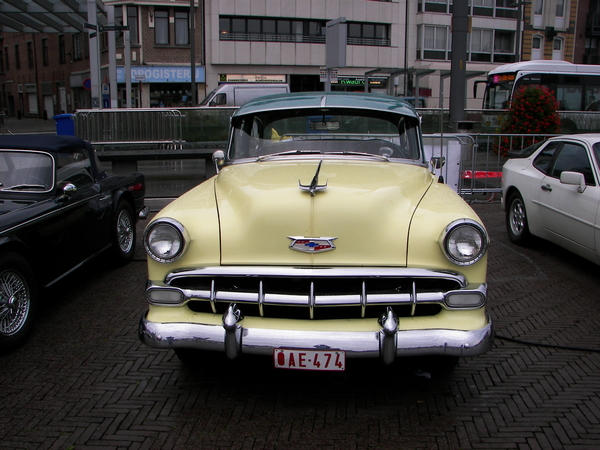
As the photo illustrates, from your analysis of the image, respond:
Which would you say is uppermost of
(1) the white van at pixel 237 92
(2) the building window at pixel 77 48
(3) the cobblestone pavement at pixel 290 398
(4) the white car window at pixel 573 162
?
(2) the building window at pixel 77 48

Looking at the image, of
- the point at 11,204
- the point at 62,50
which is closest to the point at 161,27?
the point at 62,50

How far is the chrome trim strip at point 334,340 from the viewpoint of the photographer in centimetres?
312

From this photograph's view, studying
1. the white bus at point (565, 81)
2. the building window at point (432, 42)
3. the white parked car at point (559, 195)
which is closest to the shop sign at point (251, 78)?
the building window at point (432, 42)

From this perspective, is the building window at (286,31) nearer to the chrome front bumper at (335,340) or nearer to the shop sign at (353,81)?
the shop sign at (353,81)

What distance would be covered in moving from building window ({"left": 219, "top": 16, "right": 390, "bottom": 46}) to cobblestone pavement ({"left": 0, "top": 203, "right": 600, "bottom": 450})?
34570mm

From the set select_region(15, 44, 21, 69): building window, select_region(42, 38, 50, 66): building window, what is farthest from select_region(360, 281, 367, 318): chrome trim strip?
select_region(15, 44, 21, 69): building window

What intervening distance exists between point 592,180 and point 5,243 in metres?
5.51

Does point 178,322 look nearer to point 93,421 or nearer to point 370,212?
point 93,421

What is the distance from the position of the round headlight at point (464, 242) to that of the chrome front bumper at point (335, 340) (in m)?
0.40

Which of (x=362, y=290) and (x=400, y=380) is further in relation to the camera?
(x=400, y=380)

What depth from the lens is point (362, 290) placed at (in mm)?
3229

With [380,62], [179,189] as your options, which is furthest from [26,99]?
[179,189]

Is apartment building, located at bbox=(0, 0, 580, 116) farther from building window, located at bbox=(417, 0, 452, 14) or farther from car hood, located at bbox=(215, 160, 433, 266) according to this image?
car hood, located at bbox=(215, 160, 433, 266)

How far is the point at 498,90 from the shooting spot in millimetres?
23703
